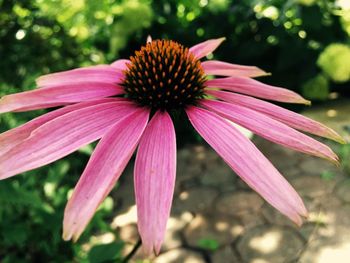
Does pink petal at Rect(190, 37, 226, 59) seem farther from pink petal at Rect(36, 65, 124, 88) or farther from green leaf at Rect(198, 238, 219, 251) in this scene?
green leaf at Rect(198, 238, 219, 251)

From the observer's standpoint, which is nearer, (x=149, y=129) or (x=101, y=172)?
(x=101, y=172)

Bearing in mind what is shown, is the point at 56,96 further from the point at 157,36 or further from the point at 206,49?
the point at 157,36

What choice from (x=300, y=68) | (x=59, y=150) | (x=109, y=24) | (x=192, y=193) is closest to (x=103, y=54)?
(x=109, y=24)

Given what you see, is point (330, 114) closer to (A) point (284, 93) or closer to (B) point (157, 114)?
(A) point (284, 93)

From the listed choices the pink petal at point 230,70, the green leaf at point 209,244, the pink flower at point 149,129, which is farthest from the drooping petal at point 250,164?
the green leaf at point 209,244

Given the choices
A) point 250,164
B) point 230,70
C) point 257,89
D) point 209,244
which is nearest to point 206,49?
point 230,70

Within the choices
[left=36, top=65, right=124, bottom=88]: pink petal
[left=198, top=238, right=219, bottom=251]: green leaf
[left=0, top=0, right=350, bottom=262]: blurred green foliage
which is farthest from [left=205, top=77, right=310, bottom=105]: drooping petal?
[left=198, top=238, right=219, bottom=251]: green leaf

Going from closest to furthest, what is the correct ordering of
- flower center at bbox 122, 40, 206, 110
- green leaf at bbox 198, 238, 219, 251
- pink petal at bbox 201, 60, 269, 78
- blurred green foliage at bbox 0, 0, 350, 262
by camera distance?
flower center at bbox 122, 40, 206, 110, pink petal at bbox 201, 60, 269, 78, green leaf at bbox 198, 238, 219, 251, blurred green foliage at bbox 0, 0, 350, 262

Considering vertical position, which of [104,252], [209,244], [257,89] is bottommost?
[209,244]
